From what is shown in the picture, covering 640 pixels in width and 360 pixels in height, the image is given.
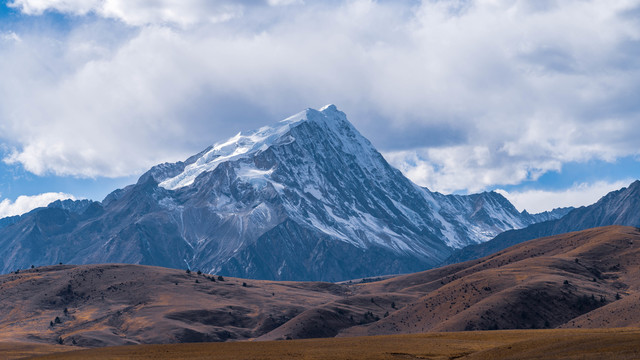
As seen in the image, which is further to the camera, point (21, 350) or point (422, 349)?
point (21, 350)

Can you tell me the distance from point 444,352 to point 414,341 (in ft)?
53.7

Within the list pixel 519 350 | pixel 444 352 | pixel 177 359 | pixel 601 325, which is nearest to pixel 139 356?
pixel 177 359

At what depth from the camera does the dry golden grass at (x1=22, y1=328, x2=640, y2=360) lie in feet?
296

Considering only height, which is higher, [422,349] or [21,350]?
[21,350]

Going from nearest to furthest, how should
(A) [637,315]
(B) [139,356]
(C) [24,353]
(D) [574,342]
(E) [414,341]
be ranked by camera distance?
(D) [574,342] → (B) [139,356] → (E) [414,341] → (C) [24,353] → (A) [637,315]

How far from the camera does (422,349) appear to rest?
370 ft

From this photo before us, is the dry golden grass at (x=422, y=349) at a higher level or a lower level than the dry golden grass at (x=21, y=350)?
lower

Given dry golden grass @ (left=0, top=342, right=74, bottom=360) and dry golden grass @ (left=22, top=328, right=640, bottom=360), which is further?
dry golden grass @ (left=0, top=342, right=74, bottom=360)

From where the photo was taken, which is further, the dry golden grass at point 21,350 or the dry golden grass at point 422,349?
the dry golden grass at point 21,350

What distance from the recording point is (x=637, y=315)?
171m

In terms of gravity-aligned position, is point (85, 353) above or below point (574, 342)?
above

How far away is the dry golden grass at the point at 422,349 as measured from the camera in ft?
296

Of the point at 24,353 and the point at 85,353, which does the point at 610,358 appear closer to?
the point at 85,353

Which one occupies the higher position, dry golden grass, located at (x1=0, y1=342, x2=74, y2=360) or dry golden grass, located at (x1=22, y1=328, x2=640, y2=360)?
dry golden grass, located at (x1=0, y1=342, x2=74, y2=360)
